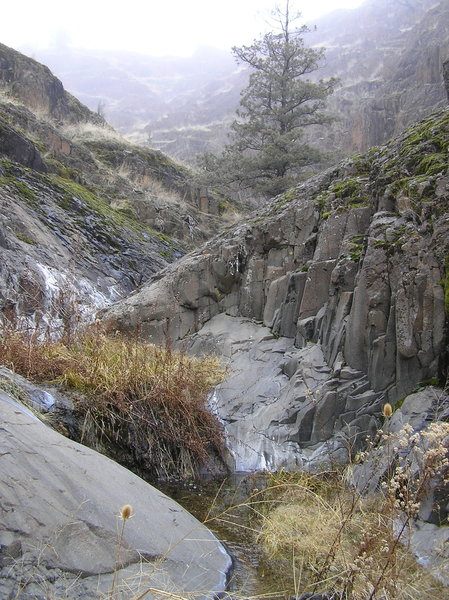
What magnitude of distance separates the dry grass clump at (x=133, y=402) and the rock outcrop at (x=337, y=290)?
81cm

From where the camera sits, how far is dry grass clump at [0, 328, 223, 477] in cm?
610

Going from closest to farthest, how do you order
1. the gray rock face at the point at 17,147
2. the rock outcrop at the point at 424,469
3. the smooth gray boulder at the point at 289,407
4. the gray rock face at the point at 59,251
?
the rock outcrop at the point at 424,469, the smooth gray boulder at the point at 289,407, the gray rock face at the point at 59,251, the gray rock face at the point at 17,147

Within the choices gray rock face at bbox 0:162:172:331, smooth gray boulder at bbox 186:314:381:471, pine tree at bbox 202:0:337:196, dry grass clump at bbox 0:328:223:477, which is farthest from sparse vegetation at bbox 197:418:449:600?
pine tree at bbox 202:0:337:196

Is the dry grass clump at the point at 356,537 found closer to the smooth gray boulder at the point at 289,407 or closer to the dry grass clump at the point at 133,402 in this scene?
the smooth gray boulder at the point at 289,407

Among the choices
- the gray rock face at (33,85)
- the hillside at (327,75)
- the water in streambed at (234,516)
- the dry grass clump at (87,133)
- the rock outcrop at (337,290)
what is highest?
the hillside at (327,75)

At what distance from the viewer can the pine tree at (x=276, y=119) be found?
19062 mm

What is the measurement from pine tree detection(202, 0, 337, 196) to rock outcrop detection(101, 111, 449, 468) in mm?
9202

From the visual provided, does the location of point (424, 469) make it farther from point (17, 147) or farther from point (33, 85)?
point (33, 85)

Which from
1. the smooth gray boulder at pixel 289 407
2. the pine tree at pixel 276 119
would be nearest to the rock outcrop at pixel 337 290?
the smooth gray boulder at pixel 289 407

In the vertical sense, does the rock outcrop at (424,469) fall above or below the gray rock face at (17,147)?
below

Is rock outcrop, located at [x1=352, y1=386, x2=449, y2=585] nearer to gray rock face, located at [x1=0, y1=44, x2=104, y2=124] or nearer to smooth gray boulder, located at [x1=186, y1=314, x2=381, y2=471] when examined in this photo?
smooth gray boulder, located at [x1=186, y1=314, x2=381, y2=471]

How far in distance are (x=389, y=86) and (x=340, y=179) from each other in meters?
33.8

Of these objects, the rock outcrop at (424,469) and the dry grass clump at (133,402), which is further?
the dry grass clump at (133,402)

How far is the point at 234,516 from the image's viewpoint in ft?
14.9
